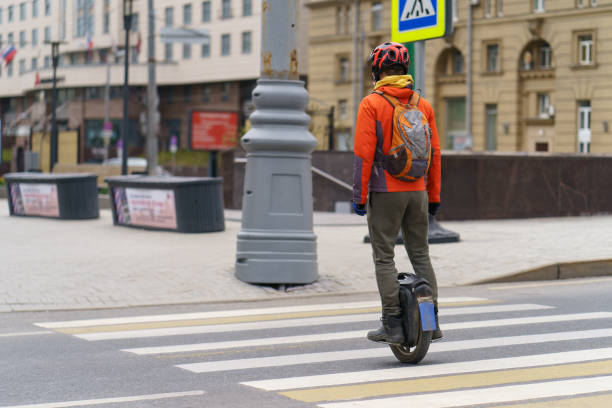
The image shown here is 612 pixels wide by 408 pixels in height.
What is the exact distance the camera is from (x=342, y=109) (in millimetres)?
60500

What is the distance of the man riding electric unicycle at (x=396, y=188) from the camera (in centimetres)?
611

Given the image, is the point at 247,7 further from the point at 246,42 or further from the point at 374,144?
the point at 374,144

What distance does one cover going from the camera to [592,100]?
155 ft

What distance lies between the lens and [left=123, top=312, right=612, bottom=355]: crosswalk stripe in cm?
695

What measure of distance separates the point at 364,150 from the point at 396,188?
0.30 meters

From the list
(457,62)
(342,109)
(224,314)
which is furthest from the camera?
(342,109)

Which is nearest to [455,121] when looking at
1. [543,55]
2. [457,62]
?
[457,62]

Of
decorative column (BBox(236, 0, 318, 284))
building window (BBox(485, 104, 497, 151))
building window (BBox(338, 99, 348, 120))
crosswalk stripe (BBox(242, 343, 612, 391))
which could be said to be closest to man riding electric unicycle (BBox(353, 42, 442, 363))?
crosswalk stripe (BBox(242, 343, 612, 391))

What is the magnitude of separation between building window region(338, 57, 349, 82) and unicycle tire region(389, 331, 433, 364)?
2140 inches

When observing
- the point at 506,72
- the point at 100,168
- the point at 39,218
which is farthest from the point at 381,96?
the point at 506,72

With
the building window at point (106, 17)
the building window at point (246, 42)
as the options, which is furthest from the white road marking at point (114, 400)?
the building window at point (106, 17)

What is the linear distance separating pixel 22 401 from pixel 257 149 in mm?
5200

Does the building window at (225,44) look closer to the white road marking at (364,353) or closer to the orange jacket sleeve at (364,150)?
the white road marking at (364,353)

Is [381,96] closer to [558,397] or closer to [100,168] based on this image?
[558,397]
